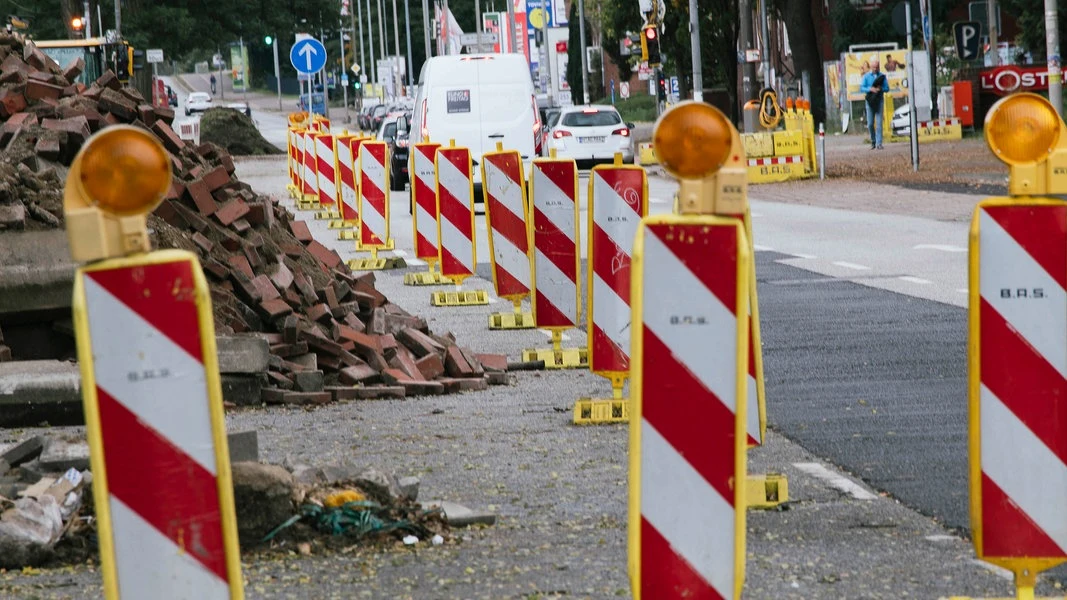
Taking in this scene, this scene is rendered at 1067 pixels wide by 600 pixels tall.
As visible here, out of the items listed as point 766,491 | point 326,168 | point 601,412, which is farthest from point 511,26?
point 766,491

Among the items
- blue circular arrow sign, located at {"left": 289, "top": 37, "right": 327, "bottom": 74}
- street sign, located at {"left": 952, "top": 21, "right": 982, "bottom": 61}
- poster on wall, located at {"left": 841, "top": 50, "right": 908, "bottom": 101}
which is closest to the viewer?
street sign, located at {"left": 952, "top": 21, "right": 982, "bottom": 61}

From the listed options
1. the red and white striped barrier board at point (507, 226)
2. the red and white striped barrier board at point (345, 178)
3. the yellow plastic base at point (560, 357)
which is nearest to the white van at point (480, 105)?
the red and white striped barrier board at point (345, 178)

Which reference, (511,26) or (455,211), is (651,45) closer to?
(455,211)

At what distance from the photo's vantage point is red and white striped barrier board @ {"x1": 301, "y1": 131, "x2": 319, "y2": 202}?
102ft

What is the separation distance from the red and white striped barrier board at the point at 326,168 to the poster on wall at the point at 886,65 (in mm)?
25507

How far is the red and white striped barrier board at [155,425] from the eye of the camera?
13.0 feet

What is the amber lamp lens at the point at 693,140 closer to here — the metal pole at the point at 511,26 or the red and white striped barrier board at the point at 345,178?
the red and white striped barrier board at the point at 345,178

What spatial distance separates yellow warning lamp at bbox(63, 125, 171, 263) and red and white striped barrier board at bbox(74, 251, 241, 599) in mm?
59

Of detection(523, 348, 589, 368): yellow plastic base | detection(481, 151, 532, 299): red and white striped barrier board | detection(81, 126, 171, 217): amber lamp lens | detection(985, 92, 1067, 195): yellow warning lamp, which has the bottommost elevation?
detection(523, 348, 589, 368): yellow plastic base

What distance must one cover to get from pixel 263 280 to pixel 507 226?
258cm

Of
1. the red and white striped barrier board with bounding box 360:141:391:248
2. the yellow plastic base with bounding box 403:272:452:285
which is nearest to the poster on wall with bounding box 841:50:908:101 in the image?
the red and white striped barrier board with bounding box 360:141:391:248

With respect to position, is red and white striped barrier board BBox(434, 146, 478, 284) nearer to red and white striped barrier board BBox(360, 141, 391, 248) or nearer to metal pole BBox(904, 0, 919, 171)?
red and white striped barrier board BBox(360, 141, 391, 248)

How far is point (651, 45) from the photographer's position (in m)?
43.8

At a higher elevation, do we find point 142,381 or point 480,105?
point 142,381
